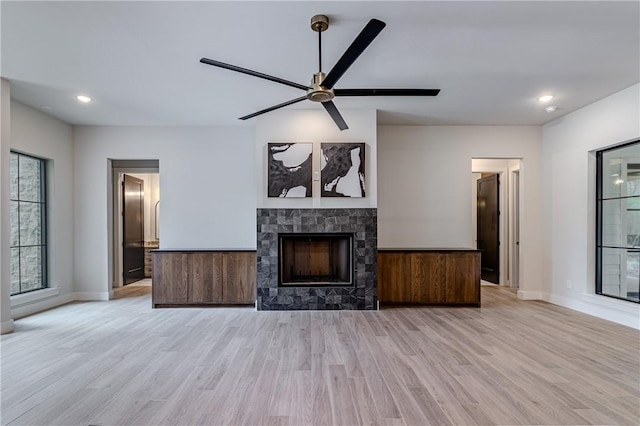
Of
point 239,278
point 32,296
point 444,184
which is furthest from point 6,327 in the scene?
point 444,184

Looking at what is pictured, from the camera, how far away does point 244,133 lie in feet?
18.8

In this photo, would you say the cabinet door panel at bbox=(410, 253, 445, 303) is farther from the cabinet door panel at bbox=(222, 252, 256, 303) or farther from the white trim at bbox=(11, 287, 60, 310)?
the white trim at bbox=(11, 287, 60, 310)

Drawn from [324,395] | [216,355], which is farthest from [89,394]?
[324,395]

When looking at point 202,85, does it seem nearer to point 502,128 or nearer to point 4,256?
point 4,256

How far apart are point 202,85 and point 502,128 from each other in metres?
4.72

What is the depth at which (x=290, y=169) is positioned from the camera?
4867 mm

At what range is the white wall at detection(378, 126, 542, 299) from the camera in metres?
5.62

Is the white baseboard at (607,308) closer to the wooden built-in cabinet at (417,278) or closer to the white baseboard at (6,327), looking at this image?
the wooden built-in cabinet at (417,278)

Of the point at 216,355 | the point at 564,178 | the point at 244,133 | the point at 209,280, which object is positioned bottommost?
the point at 216,355

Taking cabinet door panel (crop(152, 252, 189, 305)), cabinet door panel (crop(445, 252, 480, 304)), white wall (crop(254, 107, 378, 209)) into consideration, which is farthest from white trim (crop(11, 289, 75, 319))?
cabinet door panel (crop(445, 252, 480, 304))

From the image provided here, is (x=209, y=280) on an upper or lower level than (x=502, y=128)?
lower

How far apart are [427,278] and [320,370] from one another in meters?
2.75

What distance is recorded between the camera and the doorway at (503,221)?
6.70m

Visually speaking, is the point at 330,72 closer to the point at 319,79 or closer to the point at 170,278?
the point at 319,79
